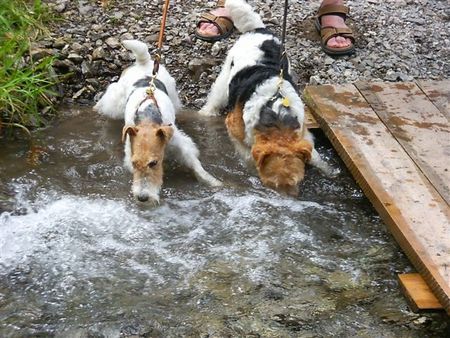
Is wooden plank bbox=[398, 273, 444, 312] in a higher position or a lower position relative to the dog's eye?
lower

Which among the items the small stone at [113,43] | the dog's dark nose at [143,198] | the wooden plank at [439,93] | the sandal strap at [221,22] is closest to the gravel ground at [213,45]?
the small stone at [113,43]

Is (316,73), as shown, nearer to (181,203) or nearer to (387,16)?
(387,16)

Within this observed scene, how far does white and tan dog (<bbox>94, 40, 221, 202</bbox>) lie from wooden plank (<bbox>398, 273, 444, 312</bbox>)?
1.59 metres

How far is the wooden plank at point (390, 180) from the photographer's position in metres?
3.46

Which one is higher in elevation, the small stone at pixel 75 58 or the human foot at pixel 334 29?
the human foot at pixel 334 29

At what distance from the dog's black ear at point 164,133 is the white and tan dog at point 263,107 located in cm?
58

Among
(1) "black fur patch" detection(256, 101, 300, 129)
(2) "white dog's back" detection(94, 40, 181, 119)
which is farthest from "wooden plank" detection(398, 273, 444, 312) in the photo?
(2) "white dog's back" detection(94, 40, 181, 119)

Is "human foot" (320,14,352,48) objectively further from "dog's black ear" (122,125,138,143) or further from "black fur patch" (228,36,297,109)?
"dog's black ear" (122,125,138,143)

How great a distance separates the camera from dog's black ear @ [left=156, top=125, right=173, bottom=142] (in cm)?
433

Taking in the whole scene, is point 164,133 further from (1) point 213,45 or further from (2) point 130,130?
(1) point 213,45

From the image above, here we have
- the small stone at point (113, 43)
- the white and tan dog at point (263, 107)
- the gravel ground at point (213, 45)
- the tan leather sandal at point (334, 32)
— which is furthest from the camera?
the small stone at point (113, 43)

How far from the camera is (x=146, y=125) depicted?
4.39 meters

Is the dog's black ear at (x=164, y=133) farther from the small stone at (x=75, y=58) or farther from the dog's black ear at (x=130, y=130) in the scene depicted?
the small stone at (x=75, y=58)

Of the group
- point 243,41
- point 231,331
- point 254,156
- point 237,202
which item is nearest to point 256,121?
point 254,156
